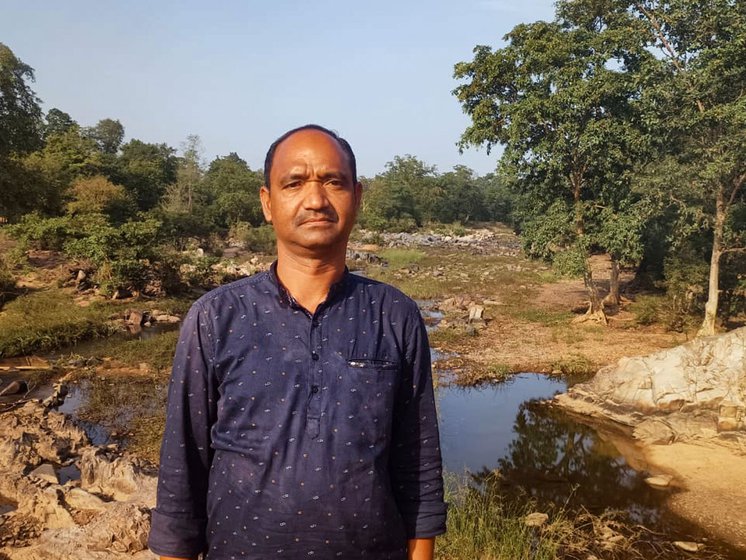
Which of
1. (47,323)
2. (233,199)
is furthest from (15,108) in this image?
(233,199)

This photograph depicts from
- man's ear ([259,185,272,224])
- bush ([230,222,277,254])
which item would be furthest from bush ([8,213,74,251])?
man's ear ([259,185,272,224])

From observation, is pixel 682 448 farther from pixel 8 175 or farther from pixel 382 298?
pixel 8 175

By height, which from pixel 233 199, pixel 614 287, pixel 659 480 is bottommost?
pixel 659 480

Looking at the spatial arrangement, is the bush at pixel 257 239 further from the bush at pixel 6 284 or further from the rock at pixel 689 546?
the rock at pixel 689 546

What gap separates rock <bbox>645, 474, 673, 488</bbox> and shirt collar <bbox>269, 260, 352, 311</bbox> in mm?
7448

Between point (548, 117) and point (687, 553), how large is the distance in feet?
36.8

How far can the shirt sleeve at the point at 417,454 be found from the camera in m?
1.79

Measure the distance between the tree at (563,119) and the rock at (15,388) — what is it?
40.7 feet

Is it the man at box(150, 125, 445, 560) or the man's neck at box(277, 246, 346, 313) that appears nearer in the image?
the man at box(150, 125, 445, 560)

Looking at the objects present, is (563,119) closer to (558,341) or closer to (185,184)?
(558,341)

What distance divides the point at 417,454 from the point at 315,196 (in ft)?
3.10

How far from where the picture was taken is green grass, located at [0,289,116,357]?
12677mm

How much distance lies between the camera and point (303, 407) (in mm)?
1584

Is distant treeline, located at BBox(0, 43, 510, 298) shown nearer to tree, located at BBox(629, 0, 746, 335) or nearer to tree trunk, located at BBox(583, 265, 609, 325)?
tree trunk, located at BBox(583, 265, 609, 325)
